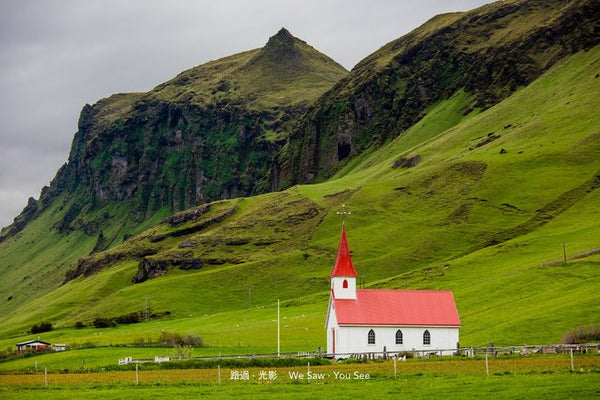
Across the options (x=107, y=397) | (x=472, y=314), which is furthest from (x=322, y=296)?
(x=107, y=397)

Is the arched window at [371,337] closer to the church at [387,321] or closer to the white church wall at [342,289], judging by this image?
the church at [387,321]

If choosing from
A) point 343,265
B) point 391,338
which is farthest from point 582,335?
point 343,265

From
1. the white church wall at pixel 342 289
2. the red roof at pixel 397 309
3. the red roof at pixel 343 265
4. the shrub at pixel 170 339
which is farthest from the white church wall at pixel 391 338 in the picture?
the shrub at pixel 170 339

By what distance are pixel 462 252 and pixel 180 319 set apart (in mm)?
68127

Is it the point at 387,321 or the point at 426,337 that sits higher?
the point at 387,321

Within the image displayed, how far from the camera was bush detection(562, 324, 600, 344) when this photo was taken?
82688mm

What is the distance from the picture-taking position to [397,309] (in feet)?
324

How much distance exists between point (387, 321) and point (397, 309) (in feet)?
6.97

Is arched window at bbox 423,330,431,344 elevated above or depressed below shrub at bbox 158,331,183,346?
below

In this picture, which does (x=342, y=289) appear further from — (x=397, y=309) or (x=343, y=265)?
(x=397, y=309)

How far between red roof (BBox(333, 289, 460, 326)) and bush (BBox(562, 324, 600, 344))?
1597 centimetres

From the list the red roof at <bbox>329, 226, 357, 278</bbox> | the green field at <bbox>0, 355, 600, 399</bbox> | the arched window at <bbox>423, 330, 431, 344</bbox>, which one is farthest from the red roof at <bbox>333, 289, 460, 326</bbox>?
the green field at <bbox>0, 355, 600, 399</bbox>

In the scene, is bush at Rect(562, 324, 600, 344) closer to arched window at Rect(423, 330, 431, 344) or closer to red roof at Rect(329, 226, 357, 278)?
arched window at Rect(423, 330, 431, 344)

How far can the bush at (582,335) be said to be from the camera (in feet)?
271
